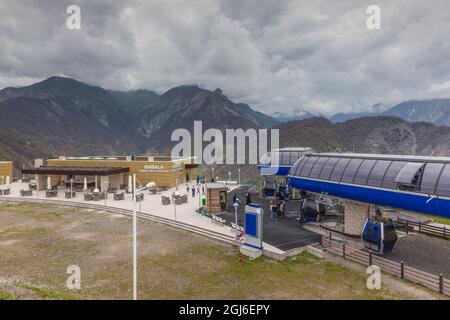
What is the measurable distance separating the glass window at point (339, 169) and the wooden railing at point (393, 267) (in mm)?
4722

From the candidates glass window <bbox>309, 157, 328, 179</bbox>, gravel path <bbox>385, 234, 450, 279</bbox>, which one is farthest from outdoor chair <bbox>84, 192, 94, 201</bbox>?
gravel path <bbox>385, 234, 450, 279</bbox>

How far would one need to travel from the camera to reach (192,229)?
25.8m

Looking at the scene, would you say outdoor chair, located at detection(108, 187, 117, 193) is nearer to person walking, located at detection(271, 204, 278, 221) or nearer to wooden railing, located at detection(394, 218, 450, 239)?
person walking, located at detection(271, 204, 278, 221)

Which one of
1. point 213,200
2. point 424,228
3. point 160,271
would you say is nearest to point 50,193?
point 213,200

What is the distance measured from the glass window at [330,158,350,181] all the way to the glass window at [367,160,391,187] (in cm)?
256

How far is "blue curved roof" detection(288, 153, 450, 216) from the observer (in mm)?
16047

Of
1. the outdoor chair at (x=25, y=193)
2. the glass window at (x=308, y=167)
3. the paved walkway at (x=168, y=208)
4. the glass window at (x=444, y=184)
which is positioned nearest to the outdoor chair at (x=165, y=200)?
the paved walkway at (x=168, y=208)

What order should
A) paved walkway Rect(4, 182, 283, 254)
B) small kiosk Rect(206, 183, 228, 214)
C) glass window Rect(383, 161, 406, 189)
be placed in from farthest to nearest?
small kiosk Rect(206, 183, 228, 214) → paved walkway Rect(4, 182, 283, 254) → glass window Rect(383, 161, 406, 189)

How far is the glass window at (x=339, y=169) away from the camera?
73.8ft

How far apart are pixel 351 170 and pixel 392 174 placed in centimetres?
333

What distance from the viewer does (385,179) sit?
62.2 ft

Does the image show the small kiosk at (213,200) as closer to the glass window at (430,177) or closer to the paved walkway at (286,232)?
the paved walkway at (286,232)

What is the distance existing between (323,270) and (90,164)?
145ft
